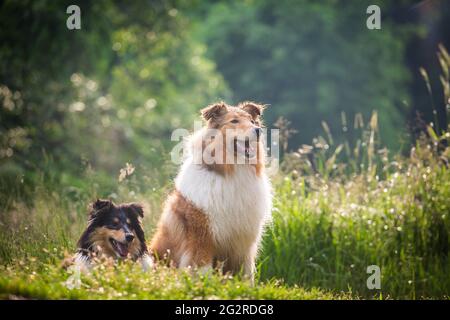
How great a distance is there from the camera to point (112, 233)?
551 cm

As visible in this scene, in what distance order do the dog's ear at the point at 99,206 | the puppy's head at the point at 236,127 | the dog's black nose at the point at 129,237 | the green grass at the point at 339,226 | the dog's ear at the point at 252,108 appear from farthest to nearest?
the green grass at the point at 339,226, the dog's ear at the point at 252,108, the puppy's head at the point at 236,127, the dog's ear at the point at 99,206, the dog's black nose at the point at 129,237

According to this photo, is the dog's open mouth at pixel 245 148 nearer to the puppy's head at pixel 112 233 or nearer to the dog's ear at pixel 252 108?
the dog's ear at pixel 252 108

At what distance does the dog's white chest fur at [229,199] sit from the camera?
18.4 ft

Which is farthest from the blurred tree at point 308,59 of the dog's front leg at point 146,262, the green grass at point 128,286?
the green grass at point 128,286

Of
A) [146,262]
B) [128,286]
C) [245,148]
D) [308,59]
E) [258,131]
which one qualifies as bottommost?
[128,286]

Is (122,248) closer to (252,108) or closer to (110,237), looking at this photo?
(110,237)

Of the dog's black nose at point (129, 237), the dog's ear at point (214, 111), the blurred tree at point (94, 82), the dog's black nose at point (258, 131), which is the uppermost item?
the blurred tree at point (94, 82)

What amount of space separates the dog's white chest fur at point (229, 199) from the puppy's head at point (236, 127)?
0.57 ft

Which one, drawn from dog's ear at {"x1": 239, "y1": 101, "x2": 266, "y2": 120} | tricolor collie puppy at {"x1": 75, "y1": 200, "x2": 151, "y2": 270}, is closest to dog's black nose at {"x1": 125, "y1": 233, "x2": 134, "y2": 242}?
tricolor collie puppy at {"x1": 75, "y1": 200, "x2": 151, "y2": 270}

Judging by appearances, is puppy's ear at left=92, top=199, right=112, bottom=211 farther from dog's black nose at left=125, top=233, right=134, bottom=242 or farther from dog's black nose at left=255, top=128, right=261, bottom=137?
dog's black nose at left=255, top=128, right=261, bottom=137

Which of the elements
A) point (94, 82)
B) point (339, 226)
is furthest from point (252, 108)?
point (94, 82)

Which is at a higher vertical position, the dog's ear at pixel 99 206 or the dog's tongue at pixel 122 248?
the dog's ear at pixel 99 206

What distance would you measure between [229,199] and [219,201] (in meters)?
0.10

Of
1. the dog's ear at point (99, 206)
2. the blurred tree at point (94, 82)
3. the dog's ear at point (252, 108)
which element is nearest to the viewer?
the dog's ear at point (99, 206)
